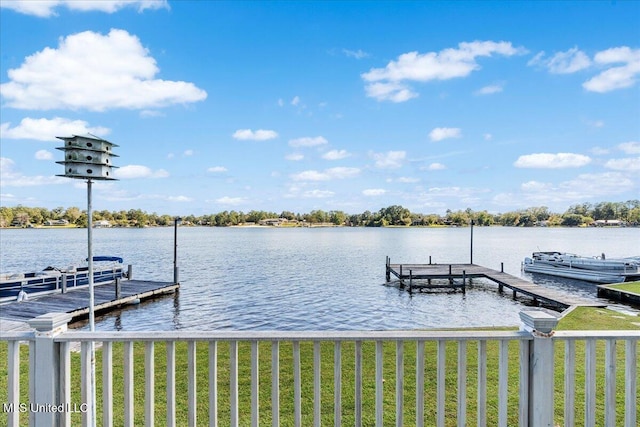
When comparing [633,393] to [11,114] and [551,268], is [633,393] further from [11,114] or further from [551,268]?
[11,114]

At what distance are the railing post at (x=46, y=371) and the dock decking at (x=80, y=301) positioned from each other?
9.29 m

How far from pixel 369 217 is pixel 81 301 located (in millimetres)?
126363

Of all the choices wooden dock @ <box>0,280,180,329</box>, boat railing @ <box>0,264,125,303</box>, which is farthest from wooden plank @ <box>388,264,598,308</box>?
boat railing @ <box>0,264,125,303</box>

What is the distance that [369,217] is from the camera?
5443 inches

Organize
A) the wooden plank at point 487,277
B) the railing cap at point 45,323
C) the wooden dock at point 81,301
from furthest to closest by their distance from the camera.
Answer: the wooden plank at point 487,277
the wooden dock at point 81,301
the railing cap at point 45,323

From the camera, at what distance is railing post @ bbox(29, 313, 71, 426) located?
7.66ft

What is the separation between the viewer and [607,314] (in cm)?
1127

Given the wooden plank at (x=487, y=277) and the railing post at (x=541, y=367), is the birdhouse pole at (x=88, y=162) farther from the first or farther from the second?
the wooden plank at (x=487, y=277)

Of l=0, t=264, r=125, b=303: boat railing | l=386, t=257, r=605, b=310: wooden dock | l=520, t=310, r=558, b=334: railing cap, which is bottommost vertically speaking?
l=386, t=257, r=605, b=310: wooden dock

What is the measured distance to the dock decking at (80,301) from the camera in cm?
1252

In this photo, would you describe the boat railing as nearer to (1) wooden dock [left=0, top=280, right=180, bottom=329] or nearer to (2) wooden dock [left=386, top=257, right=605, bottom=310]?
(1) wooden dock [left=0, top=280, right=180, bottom=329]

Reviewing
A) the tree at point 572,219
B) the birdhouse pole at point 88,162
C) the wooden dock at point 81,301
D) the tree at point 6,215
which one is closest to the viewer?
the birdhouse pole at point 88,162

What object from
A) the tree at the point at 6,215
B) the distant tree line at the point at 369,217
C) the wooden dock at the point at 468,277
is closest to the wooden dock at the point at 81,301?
the wooden dock at the point at 468,277

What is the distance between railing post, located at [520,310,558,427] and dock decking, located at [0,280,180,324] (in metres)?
11.2
